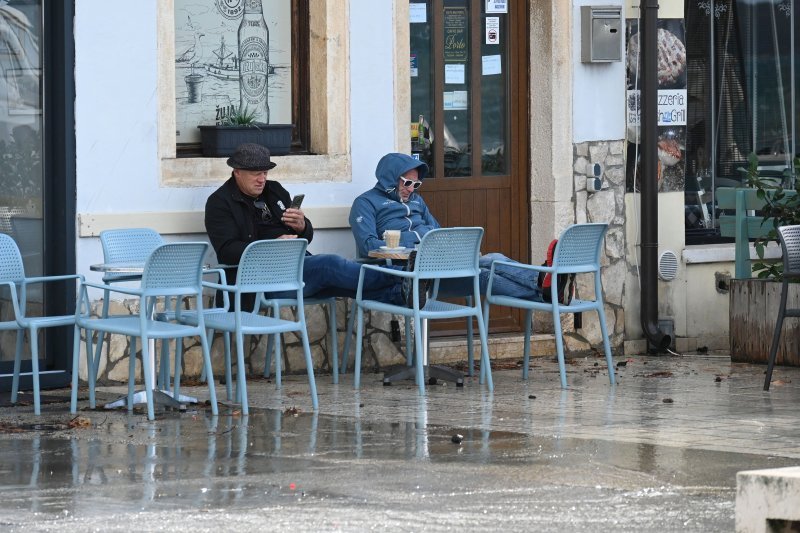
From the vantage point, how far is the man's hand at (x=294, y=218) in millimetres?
11156

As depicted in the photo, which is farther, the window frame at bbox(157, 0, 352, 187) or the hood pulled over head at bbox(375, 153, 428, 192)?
the window frame at bbox(157, 0, 352, 187)

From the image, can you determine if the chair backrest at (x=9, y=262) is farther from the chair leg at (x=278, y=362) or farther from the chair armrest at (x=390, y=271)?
the chair armrest at (x=390, y=271)

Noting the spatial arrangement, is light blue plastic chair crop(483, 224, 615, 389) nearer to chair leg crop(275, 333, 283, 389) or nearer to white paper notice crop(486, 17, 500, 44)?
chair leg crop(275, 333, 283, 389)

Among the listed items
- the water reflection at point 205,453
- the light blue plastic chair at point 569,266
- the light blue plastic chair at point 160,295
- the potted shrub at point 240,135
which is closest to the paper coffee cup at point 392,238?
the light blue plastic chair at point 569,266

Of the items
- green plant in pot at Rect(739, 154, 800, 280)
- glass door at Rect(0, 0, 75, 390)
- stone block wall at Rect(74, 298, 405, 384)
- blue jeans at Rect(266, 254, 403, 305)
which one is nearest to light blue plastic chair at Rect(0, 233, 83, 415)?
glass door at Rect(0, 0, 75, 390)

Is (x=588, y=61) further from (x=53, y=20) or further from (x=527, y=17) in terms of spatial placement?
(x=53, y=20)

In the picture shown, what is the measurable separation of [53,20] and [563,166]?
3.98 metres

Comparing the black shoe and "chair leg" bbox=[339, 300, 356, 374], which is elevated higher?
the black shoe

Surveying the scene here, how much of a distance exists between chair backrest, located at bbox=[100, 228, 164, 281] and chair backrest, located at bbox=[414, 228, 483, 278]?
1.63 meters

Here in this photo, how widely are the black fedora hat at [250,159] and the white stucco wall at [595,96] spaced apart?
2.88 m

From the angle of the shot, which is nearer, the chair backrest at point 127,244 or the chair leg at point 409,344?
the chair backrest at point 127,244

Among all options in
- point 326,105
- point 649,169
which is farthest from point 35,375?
point 649,169

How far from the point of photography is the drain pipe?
43.0 ft

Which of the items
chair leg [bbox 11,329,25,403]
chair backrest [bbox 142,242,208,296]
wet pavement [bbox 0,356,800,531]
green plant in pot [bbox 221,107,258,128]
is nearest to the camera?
wet pavement [bbox 0,356,800,531]
